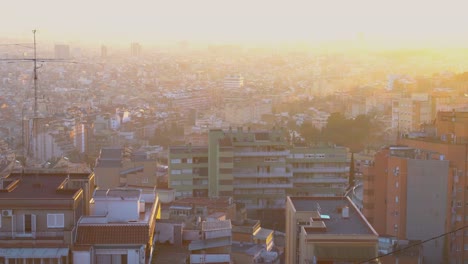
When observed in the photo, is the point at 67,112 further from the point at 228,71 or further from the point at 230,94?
the point at 228,71

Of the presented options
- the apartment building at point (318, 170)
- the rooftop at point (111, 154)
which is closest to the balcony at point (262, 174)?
the apartment building at point (318, 170)

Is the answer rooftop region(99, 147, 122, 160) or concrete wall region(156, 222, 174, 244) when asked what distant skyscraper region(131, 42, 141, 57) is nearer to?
rooftop region(99, 147, 122, 160)

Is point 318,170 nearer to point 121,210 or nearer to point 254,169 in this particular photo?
point 254,169

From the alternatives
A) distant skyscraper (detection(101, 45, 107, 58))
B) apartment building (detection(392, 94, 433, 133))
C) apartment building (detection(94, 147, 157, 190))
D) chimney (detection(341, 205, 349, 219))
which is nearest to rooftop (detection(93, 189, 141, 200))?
chimney (detection(341, 205, 349, 219))

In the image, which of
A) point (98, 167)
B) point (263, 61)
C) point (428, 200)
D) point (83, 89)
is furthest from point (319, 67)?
point (428, 200)

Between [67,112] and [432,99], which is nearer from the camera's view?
[432,99]

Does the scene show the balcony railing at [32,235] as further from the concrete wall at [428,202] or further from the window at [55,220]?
the concrete wall at [428,202]

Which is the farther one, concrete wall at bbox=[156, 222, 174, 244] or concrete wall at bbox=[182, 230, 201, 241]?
concrete wall at bbox=[182, 230, 201, 241]
